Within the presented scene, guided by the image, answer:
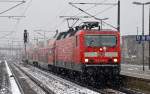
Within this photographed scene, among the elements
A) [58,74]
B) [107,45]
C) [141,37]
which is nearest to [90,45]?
[107,45]

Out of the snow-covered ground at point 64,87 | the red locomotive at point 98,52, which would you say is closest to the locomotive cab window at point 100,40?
the red locomotive at point 98,52

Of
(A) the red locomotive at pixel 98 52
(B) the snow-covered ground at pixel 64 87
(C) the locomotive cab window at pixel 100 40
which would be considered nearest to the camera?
(B) the snow-covered ground at pixel 64 87

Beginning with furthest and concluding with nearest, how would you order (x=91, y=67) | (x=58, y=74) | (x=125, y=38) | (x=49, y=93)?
(x=125, y=38) → (x=58, y=74) → (x=91, y=67) → (x=49, y=93)

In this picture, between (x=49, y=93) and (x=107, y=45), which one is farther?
(x=107, y=45)

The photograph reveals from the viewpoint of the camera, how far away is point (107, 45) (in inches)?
983

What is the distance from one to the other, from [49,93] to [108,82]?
22.2ft

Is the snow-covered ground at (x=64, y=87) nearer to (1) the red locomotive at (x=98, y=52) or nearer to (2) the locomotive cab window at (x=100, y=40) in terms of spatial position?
(1) the red locomotive at (x=98, y=52)

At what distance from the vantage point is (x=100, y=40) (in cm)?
2509

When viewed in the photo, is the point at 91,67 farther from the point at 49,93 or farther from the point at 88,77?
the point at 49,93

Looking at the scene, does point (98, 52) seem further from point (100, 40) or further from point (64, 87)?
point (64, 87)

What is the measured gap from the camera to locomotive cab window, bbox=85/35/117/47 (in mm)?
25000

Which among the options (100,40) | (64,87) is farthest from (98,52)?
(64,87)

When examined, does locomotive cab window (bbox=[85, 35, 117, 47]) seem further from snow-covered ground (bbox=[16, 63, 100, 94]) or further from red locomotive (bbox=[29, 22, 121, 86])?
snow-covered ground (bbox=[16, 63, 100, 94])

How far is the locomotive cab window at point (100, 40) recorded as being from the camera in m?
25.0
